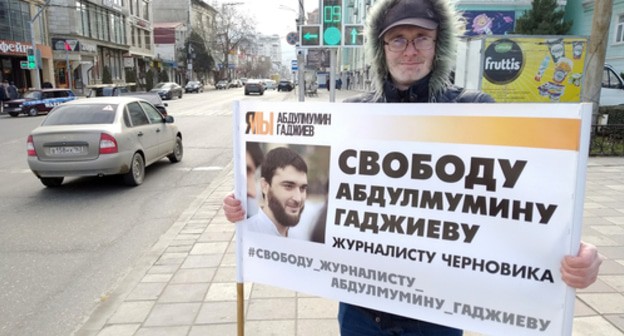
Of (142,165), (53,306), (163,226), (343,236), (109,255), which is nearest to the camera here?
(343,236)

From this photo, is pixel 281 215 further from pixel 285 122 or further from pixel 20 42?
pixel 20 42

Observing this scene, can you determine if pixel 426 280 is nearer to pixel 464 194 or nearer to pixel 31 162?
pixel 464 194

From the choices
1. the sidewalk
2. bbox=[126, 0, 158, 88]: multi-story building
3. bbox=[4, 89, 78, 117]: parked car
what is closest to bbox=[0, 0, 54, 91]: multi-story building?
bbox=[4, 89, 78, 117]: parked car

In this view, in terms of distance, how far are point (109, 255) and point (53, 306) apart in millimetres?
1144

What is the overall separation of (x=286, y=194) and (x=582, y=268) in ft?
4.05

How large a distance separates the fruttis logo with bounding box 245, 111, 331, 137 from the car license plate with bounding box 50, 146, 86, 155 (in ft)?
20.8

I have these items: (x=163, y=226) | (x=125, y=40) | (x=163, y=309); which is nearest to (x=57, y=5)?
(x=125, y=40)

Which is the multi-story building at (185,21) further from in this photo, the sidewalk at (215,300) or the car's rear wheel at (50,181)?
the sidewalk at (215,300)

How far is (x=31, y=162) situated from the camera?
24.8 ft

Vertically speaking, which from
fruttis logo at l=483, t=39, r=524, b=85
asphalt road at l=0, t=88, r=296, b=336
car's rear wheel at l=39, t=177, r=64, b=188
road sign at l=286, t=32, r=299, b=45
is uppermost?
road sign at l=286, t=32, r=299, b=45

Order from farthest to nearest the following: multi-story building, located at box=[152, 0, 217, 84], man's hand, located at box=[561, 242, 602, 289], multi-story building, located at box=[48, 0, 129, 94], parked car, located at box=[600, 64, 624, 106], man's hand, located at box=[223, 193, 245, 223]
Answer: multi-story building, located at box=[152, 0, 217, 84] < multi-story building, located at box=[48, 0, 129, 94] < parked car, located at box=[600, 64, 624, 106] < man's hand, located at box=[223, 193, 245, 223] < man's hand, located at box=[561, 242, 602, 289]

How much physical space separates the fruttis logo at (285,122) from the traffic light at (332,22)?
695 cm

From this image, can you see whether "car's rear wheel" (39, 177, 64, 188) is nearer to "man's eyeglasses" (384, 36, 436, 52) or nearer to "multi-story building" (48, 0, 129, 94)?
"man's eyeglasses" (384, 36, 436, 52)

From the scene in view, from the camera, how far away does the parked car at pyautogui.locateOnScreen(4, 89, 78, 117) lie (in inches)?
846
